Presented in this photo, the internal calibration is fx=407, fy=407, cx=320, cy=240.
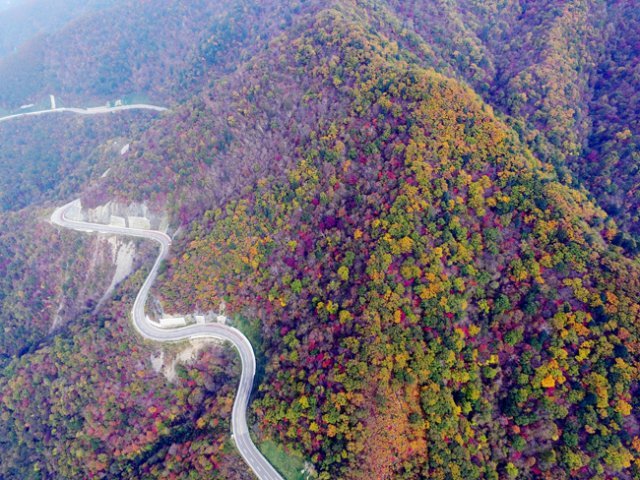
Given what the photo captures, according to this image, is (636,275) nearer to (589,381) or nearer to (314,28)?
(589,381)

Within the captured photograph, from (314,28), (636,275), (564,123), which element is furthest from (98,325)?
(564,123)

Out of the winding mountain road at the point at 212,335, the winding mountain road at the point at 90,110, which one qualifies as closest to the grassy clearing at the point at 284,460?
the winding mountain road at the point at 212,335

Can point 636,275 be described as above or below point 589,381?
above

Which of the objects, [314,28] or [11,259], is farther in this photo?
[11,259]

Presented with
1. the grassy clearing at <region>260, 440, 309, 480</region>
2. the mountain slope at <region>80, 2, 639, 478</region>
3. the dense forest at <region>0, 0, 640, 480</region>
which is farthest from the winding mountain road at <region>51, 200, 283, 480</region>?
the mountain slope at <region>80, 2, 639, 478</region>

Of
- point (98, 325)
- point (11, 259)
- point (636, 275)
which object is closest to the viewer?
point (636, 275)

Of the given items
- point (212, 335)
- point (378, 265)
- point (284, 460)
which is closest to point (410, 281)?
point (378, 265)
